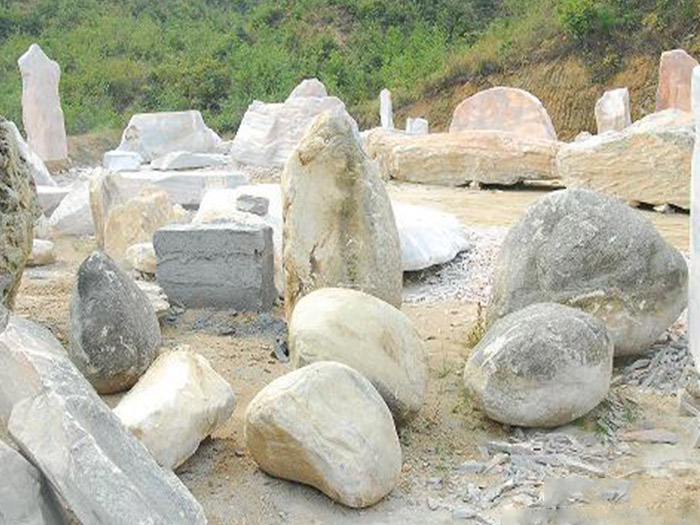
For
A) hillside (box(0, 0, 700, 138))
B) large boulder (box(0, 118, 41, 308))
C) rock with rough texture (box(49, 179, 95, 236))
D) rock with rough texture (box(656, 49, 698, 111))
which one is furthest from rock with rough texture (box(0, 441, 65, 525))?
hillside (box(0, 0, 700, 138))

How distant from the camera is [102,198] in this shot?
27.8 ft

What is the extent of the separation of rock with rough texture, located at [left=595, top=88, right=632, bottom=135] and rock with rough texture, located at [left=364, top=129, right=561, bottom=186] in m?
2.97

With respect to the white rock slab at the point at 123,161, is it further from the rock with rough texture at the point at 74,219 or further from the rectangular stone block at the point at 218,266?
the rectangular stone block at the point at 218,266

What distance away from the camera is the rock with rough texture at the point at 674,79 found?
43.6ft

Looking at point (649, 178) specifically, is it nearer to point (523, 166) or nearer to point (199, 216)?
point (523, 166)

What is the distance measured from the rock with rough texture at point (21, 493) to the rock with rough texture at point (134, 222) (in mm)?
4776

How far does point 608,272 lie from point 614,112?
9246mm

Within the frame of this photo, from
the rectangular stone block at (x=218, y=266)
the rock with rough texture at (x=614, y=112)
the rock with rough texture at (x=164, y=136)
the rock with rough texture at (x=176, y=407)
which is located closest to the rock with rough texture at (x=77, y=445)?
the rock with rough texture at (x=176, y=407)

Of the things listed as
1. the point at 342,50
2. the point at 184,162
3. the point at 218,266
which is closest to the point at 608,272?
the point at 218,266

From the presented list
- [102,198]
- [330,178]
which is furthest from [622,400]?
[102,198]

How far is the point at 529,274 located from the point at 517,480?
1.46 metres

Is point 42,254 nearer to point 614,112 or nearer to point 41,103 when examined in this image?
point 41,103

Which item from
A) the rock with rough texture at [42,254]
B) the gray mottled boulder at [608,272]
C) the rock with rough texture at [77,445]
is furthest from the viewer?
the rock with rough texture at [42,254]

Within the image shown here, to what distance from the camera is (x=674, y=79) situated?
13.4 m
